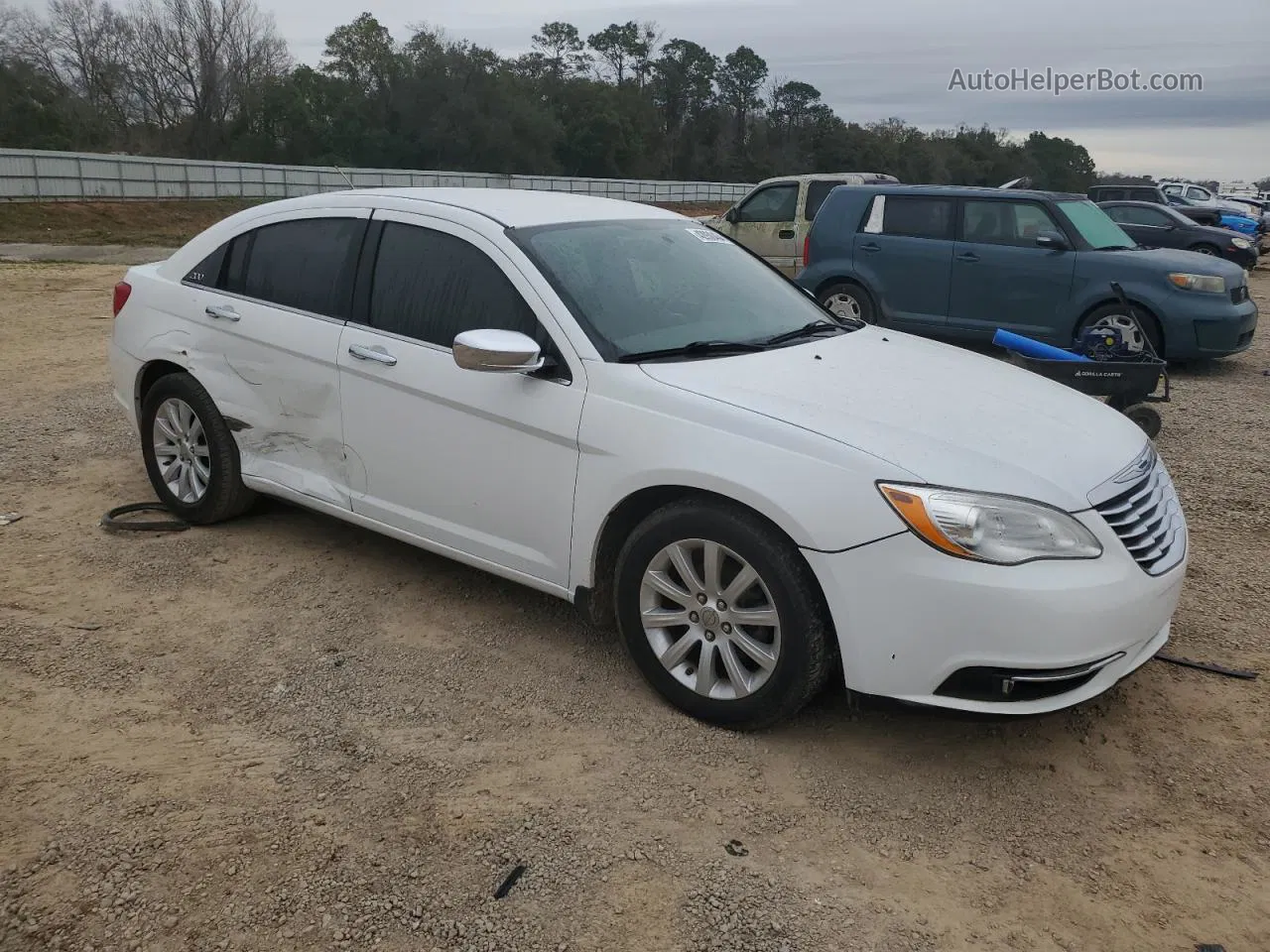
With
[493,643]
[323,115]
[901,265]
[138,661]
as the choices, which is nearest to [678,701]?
[493,643]

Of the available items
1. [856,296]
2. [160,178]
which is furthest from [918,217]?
[160,178]

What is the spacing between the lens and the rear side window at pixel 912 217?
10.2 metres

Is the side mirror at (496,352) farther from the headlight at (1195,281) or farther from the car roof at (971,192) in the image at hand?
the headlight at (1195,281)

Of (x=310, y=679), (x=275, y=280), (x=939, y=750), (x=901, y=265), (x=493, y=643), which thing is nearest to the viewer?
(x=939, y=750)

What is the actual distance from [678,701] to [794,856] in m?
0.75

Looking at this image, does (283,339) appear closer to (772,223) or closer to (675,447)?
(675,447)

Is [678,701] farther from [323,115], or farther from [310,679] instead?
[323,115]

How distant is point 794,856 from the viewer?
9.26 feet

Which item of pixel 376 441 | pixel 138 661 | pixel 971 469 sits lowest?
pixel 138 661

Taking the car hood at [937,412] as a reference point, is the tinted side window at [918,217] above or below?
above

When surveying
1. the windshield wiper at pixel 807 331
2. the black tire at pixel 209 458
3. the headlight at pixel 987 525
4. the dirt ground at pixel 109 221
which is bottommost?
the dirt ground at pixel 109 221

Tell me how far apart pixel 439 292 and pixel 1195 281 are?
809 centimetres

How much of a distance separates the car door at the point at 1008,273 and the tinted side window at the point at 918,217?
0.16 metres

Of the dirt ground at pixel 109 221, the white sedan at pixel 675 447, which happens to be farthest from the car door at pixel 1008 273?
the dirt ground at pixel 109 221
